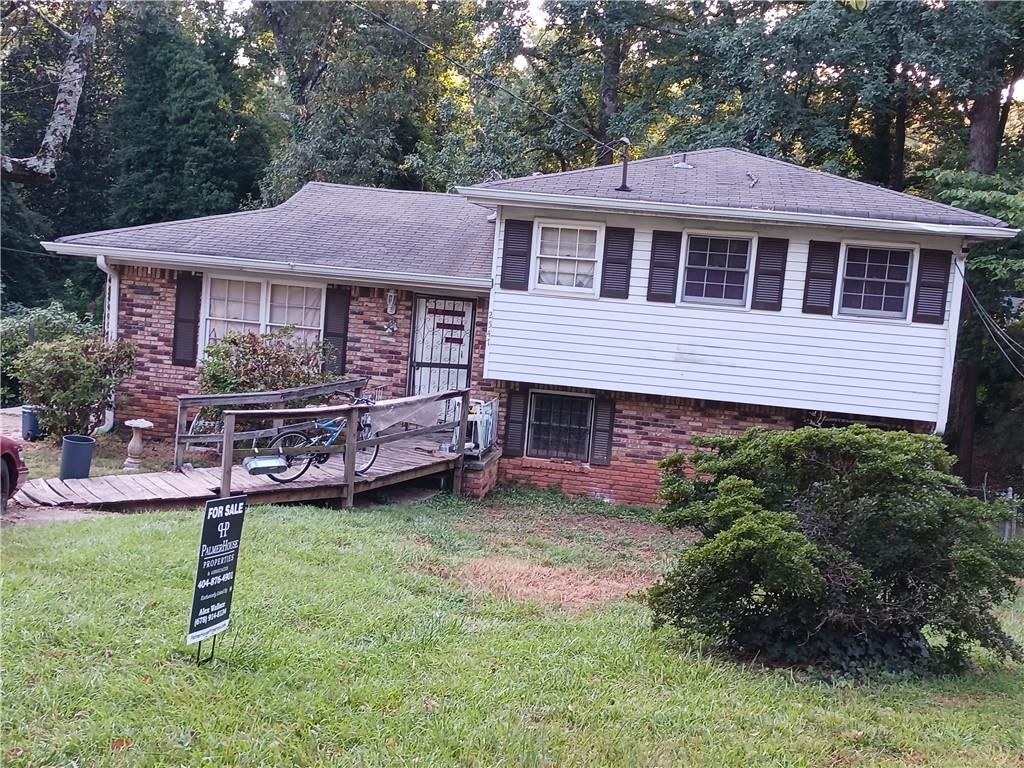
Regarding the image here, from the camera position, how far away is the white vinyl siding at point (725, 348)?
41.0 feet

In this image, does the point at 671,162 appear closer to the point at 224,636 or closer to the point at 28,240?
the point at 224,636

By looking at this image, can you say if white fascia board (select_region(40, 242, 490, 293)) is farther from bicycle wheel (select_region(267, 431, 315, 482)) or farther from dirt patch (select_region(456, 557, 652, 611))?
dirt patch (select_region(456, 557, 652, 611))

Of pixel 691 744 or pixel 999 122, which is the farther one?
pixel 999 122

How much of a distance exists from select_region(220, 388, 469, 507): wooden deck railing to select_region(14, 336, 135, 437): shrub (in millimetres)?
3622

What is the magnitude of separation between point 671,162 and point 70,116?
30.6ft

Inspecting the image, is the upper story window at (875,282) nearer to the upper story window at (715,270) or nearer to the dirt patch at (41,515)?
the upper story window at (715,270)

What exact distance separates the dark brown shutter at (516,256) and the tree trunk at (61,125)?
5.86 m

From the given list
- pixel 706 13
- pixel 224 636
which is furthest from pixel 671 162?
pixel 224 636

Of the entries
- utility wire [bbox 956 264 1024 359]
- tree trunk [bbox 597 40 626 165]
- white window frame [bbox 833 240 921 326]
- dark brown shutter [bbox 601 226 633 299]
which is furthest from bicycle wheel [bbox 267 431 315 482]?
tree trunk [bbox 597 40 626 165]

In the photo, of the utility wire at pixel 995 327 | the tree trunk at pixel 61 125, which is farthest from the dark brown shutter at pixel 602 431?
the tree trunk at pixel 61 125

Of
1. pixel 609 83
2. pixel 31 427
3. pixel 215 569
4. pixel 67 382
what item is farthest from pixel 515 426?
pixel 609 83

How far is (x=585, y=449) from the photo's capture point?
13711mm

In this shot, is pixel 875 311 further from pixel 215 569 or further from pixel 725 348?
pixel 215 569

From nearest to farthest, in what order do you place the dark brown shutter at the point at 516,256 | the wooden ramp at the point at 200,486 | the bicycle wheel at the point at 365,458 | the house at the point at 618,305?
the wooden ramp at the point at 200,486, the bicycle wheel at the point at 365,458, the house at the point at 618,305, the dark brown shutter at the point at 516,256
